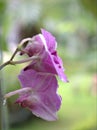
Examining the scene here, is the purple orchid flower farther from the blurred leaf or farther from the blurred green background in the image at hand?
the blurred green background

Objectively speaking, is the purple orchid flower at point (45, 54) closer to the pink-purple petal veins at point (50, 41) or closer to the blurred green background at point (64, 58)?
the pink-purple petal veins at point (50, 41)

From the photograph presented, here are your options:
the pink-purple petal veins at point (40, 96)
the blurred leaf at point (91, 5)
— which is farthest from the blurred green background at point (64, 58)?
the pink-purple petal veins at point (40, 96)

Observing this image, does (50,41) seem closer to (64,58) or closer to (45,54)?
(45,54)

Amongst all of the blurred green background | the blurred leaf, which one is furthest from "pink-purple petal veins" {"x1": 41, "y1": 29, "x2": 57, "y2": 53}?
the blurred green background

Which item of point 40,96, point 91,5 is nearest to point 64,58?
point 91,5

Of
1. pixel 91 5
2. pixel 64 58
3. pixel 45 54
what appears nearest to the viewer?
pixel 45 54

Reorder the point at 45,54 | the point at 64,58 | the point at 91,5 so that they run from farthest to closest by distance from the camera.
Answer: the point at 64,58, the point at 91,5, the point at 45,54
